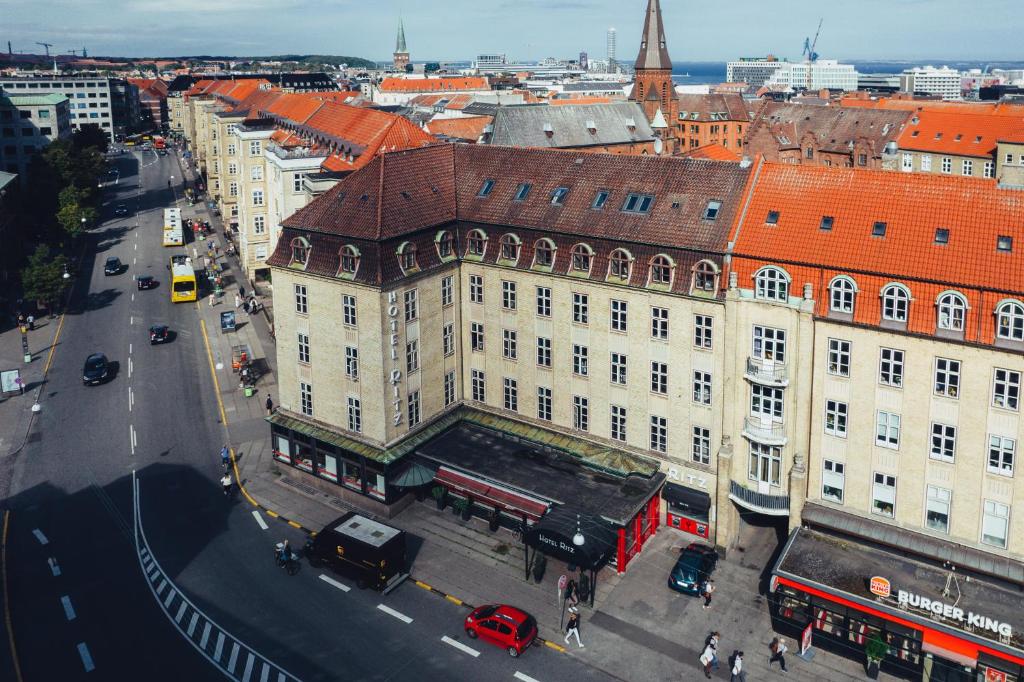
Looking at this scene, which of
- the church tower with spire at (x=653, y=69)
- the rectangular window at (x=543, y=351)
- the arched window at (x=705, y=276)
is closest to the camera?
the arched window at (x=705, y=276)

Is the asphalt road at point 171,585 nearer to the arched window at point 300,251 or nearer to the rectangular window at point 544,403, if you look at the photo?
the rectangular window at point 544,403

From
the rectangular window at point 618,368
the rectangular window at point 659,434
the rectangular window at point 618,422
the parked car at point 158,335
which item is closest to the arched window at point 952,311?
the rectangular window at point 659,434

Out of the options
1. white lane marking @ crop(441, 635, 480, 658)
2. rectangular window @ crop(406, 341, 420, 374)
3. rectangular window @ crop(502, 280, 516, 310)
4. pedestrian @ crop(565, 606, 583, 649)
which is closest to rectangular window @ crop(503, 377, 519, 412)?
rectangular window @ crop(502, 280, 516, 310)

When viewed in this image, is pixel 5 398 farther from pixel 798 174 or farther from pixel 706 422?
pixel 798 174

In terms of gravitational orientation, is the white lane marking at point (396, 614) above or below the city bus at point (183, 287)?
below

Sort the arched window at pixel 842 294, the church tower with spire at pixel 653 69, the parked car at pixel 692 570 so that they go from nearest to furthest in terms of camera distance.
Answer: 1. the arched window at pixel 842 294
2. the parked car at pixel 692 570
3. the church tower with spire at pixel 653 69

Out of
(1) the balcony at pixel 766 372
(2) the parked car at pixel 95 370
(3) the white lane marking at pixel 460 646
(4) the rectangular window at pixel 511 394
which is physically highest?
(1) the balcony at pixel 766 372

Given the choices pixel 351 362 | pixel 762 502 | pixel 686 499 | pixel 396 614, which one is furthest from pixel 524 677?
pixel 351 362

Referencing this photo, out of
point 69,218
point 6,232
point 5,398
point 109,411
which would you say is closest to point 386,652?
point 109,411

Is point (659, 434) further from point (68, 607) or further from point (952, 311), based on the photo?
point (68, 607)
